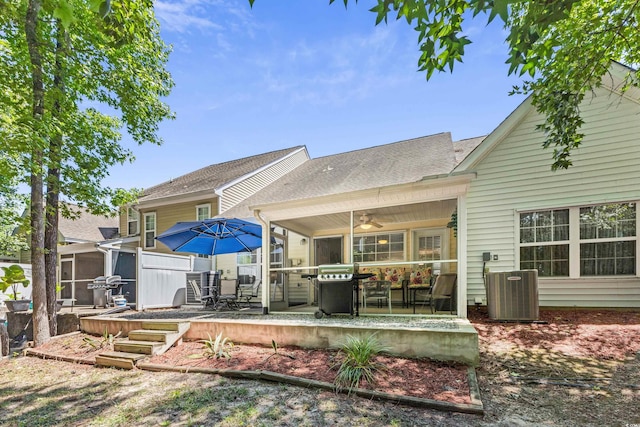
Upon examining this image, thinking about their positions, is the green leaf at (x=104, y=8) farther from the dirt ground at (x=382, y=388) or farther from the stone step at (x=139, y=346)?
the stone step at (x=139, y=346)

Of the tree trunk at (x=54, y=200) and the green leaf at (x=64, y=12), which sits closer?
the green leaf at (x=64, y=12)

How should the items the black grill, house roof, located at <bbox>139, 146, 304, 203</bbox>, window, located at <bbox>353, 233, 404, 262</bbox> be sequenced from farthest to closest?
house roof, located at <bbox>139, 146, 304, 203</bbox> < window, located at <bbox>353, 233, 404, 262</bbox> < the black grill

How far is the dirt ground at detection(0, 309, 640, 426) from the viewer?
3514 millimetres

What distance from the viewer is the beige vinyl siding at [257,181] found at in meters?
13.7

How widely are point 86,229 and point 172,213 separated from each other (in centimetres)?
723

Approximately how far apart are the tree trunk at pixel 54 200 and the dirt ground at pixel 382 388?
187cm

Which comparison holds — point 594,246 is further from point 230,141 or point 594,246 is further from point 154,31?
point 230,141

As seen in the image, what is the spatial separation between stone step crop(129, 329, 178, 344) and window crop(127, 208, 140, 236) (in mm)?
10636

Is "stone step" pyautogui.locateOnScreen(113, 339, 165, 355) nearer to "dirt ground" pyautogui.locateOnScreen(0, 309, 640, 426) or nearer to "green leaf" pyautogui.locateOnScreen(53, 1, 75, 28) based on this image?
"dirt ground" pyautogui.locateOnScreen(0, 309, 640, 426)

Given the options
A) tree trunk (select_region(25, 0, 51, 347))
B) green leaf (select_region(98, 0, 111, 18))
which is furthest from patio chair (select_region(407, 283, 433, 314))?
tree trunk (select_region(25, 0, 51, 347))

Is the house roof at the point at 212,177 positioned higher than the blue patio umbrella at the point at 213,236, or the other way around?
the house roof at the point at 212,177

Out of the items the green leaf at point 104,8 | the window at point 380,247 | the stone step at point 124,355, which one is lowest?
the stone step at point 124,355

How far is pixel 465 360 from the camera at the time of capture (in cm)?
466

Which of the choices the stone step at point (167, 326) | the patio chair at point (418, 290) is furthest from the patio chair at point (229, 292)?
the patio chair at point (418, 290)
